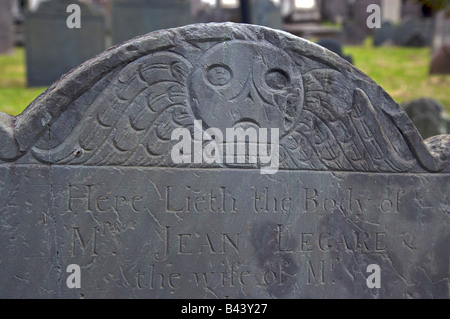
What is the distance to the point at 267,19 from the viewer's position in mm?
13367

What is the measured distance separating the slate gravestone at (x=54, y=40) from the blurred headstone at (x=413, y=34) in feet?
37.2

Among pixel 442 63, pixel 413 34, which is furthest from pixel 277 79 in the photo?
pixel 413 34

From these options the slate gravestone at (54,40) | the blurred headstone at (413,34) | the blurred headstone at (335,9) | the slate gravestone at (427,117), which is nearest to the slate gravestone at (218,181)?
the slate gravestone at (427,117)

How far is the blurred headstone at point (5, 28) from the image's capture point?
51.3ft

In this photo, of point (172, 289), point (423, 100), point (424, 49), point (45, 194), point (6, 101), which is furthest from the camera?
point (424, 49)

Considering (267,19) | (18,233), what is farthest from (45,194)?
(267,19)

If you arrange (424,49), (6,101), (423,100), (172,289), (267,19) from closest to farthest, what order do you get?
(172,289) → (423,100) → (6,101) → (267,19) → (424,49)

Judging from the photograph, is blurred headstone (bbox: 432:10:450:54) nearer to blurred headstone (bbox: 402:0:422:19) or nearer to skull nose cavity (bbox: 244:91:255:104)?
skull nose cavity (bbox: 244:91:255:104)

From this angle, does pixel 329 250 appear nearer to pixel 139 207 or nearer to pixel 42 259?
pixel 139 207

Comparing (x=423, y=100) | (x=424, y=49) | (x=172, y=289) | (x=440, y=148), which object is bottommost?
(x=172, y=289)

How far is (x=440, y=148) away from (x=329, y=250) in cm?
87

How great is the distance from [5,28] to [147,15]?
671 centimetres

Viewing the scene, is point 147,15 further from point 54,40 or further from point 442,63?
point 442,63

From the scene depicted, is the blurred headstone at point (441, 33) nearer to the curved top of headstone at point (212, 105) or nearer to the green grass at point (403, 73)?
the green grass at point (403, 73)
